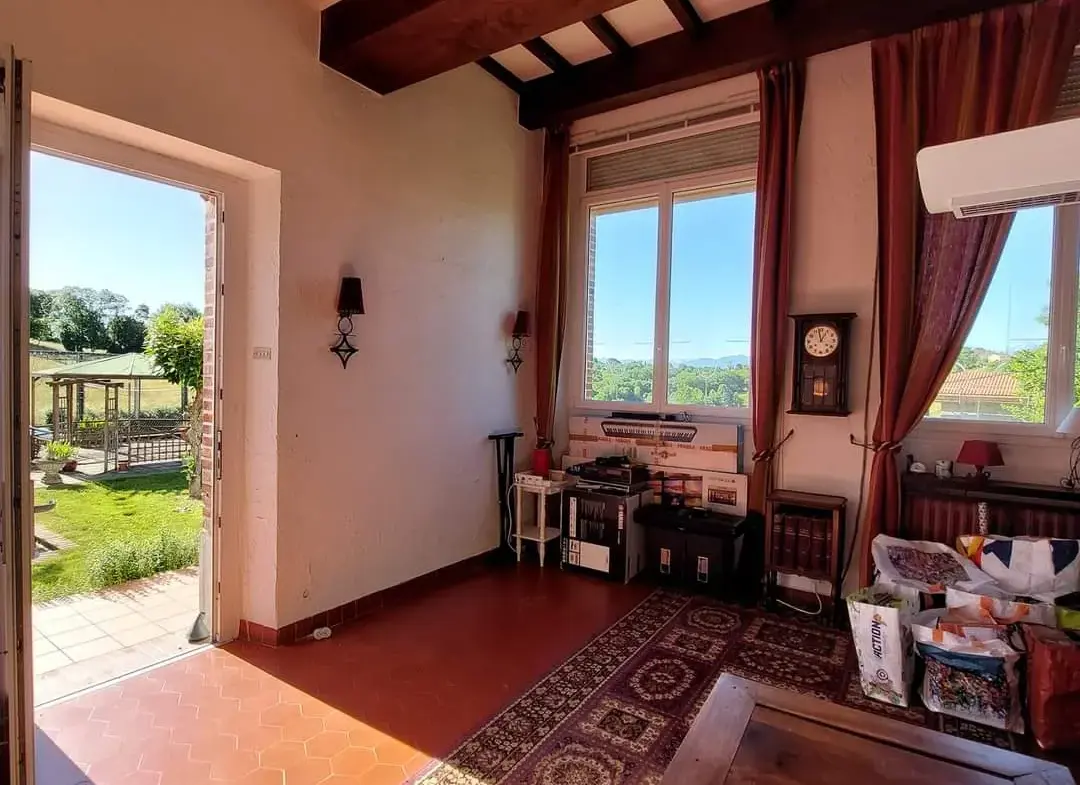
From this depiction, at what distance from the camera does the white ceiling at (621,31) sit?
140 inches

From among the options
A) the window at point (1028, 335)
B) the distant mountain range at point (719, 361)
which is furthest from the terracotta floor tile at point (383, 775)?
the window at point (1028, 335)

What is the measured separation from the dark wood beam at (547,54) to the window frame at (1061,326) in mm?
3174

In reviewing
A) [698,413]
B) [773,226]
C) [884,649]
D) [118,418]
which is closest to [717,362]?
[698,413]

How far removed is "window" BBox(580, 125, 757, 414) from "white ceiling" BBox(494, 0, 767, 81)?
73 centimetres

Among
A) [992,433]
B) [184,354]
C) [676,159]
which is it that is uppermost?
[676,159]

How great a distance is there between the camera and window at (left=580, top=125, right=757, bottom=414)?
4.09 meters

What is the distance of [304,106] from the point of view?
3053 mm

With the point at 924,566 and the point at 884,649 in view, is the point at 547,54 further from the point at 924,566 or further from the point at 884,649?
the point at 884,649

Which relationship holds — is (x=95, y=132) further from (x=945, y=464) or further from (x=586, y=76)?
(x=945, y=464)

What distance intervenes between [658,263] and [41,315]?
3.68 m

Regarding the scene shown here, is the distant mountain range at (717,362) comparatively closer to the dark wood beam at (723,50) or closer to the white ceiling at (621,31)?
the dark wood beam at (723,50)

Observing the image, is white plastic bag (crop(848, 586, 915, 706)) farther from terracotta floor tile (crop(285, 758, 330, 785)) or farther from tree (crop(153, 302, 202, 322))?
tree (crop(153, 302, 202, 322))

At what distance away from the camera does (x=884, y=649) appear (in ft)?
8.45

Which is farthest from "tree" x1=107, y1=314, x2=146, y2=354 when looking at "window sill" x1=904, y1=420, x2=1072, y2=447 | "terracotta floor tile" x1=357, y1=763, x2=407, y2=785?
"window sill" x1=904, y1=420, x2=1072, y2=447
